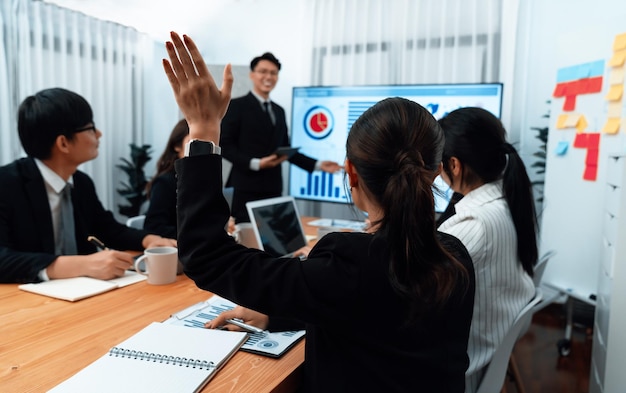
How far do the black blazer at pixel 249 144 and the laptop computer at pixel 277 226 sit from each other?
1370mm

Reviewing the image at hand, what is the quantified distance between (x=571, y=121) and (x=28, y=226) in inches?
108

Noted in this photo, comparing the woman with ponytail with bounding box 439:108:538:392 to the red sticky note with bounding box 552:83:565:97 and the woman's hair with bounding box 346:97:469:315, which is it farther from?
the red sticky note with bounding box 552:83:565:97

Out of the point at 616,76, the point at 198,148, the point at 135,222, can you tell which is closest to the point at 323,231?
the point at 135,222

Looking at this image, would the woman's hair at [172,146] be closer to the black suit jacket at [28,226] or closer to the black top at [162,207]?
the black top at [162,207]

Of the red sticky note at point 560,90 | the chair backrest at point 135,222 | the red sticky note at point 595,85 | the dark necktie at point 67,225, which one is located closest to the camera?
the dark necktie at point 67,225

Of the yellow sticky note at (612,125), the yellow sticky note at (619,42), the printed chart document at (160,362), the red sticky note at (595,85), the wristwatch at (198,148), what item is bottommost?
the printed chart document at (160,362)

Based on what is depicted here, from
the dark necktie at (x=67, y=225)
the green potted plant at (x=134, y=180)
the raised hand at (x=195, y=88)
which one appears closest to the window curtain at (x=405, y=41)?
the green potted plant at (x=134, y=180)

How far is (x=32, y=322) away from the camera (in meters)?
1.06

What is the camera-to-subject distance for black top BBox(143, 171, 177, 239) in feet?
6.15

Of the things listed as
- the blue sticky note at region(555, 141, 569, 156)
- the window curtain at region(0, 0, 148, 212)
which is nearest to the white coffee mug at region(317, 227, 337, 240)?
the blue sticky note at region(555, 141, 569, 156)

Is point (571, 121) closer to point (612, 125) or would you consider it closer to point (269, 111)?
point (612, 125)

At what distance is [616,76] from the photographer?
2389 millimetres

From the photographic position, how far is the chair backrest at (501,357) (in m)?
1.22

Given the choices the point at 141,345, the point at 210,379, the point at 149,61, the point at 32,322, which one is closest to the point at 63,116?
the point at 32,322
